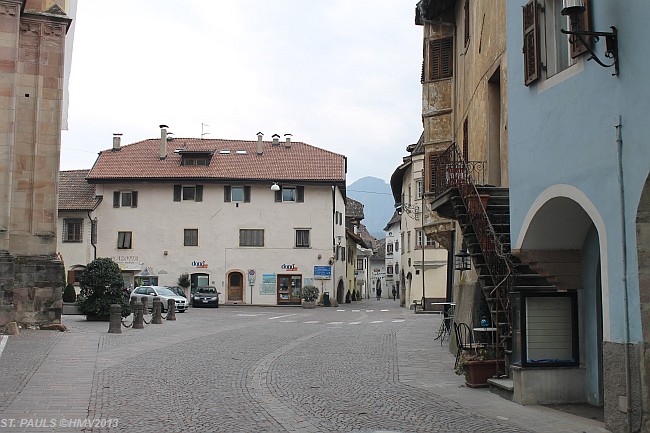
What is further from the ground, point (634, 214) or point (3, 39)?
point (3, 39)

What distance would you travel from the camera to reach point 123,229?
5462 centimetres

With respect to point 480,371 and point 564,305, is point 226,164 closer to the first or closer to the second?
point 480,371

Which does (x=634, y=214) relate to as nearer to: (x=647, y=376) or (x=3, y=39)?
(x=647, y=376)

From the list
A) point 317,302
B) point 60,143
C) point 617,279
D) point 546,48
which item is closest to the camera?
point 617,279

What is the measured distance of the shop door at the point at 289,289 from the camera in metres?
54.0

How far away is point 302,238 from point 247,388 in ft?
138

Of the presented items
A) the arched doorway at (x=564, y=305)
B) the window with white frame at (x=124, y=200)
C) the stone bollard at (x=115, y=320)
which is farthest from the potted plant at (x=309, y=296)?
the arched doorway at (x=564, y=305)

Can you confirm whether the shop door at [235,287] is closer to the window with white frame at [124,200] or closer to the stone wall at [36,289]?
the window with white frame at [124,200]

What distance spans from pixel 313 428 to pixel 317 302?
145 feet

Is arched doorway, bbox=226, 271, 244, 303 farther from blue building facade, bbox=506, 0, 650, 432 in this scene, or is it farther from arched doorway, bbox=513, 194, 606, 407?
arched doorway, bbox=513, 194, 606, 407

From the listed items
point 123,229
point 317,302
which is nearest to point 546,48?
point 317,302

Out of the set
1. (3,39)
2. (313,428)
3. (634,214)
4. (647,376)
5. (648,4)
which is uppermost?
(3,39)

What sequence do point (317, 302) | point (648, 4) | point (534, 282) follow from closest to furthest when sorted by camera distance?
point (648, 4)
point (534, 282)
point (317, 302)

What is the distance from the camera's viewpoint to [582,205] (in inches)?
375
